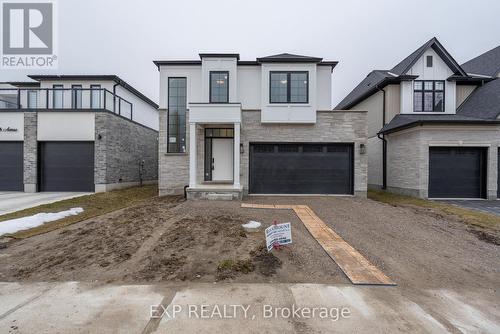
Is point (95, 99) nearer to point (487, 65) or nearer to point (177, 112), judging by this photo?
point (177, 112)

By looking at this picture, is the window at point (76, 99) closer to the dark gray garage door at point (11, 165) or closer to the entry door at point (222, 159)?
the dark gray garage door at point (11, 165)

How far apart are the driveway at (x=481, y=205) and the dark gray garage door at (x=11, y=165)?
74.8 feet

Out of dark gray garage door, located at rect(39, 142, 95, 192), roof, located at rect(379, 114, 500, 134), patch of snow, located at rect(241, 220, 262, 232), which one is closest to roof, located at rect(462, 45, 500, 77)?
roof, located at rect(379, 114, 500, 134)

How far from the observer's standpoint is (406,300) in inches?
134

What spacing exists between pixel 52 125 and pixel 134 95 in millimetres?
6524

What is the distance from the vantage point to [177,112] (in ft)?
42.1

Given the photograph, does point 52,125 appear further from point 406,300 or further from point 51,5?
point 406,300

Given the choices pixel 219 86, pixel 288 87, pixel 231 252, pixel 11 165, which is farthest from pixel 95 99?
pixel 231 252

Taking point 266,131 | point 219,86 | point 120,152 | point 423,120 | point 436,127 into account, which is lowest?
point 120,152

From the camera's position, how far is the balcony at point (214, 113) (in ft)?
36.4

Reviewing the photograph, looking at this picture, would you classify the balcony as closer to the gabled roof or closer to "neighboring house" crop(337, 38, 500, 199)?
the gabled roof

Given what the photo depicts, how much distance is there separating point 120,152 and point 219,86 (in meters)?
7.54

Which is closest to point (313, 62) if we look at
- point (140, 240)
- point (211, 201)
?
point (211, 201)

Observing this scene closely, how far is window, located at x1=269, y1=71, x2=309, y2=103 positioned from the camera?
12047mm
